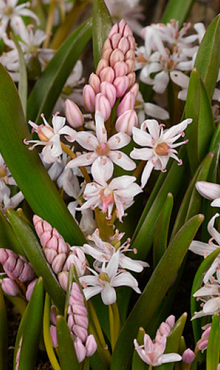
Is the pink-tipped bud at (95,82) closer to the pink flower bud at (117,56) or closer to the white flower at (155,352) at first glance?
the pink flower bud at (117,56)

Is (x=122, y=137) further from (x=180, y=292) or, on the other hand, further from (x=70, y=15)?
(x=70, y=15)

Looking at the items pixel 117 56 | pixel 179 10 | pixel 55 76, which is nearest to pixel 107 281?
pixel 117 56

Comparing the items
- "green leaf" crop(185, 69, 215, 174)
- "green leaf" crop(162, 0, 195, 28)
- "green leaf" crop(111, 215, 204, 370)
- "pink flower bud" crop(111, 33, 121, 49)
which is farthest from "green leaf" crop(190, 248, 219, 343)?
"green leaf" crop(162, 0, 195, 28)

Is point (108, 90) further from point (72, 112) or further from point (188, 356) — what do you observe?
point (188, 356)

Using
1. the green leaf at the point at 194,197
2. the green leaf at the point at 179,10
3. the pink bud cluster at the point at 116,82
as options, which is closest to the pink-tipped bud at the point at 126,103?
the pink bud cluster at the point at 116,82

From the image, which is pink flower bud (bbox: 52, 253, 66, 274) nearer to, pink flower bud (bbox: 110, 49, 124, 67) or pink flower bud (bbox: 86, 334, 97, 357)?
pink flower bud (bbox: 86, 334, 97, 357)

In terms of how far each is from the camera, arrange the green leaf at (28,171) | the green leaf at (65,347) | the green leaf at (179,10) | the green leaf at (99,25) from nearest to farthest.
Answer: the green leaf at (65,347)
the green leaf at (28,171)
the green leaf at (99,25)
the green leaf at (179,10)
